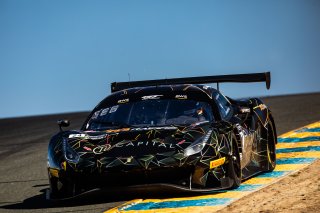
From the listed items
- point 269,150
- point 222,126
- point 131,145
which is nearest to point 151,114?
point 222,126

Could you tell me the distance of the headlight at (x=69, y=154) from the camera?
8.64 m

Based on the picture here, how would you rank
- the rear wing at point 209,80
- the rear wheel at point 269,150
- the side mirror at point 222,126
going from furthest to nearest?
1. the rear wing at point 209,80
2. the rear wheel at point 269,150
3. the side mirror at point 222,126

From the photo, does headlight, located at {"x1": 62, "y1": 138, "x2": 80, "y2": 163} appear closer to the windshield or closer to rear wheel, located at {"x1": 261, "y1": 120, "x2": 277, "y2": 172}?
the windshield

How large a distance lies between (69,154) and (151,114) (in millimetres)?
1315

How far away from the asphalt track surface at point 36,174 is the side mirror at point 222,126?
83cm

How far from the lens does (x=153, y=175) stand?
8.40m

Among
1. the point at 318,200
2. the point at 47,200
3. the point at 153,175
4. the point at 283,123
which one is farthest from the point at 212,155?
the point at 283,123

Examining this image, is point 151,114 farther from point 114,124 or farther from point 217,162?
point 217,162

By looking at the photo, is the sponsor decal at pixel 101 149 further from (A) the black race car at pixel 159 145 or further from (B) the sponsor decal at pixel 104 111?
(B) the sponsor decal at pixel 104 111

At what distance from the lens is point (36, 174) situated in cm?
1231

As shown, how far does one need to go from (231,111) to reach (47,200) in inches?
96.7

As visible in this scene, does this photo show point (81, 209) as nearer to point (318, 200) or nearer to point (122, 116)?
point (122, 116)

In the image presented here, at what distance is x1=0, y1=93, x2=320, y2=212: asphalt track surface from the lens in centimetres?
877

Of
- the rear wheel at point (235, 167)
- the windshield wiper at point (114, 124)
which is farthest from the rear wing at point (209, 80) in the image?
the rear wheel at point (235, 167)
